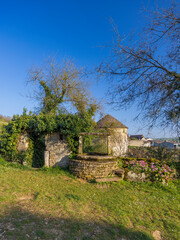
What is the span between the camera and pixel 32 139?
10.9m

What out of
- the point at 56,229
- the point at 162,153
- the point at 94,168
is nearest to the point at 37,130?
the point at 94,168

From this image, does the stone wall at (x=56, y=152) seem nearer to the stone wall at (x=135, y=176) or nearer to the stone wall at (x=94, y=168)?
the stone wall at (x=94, y=168)

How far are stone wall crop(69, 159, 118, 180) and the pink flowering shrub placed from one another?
1028 mm

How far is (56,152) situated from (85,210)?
18.4 feet

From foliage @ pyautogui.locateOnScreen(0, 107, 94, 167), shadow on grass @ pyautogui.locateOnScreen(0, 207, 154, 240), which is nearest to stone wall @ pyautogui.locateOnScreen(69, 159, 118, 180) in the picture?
foliage @ pyautogui.locateOnScreen(0, 107, 94, 167)

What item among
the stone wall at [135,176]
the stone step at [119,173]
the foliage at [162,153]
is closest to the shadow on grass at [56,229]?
the stone step at [119,173]

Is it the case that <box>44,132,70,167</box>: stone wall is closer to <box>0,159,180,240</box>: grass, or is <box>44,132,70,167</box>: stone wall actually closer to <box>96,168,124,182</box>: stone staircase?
<box>0,159,180,240</box>: grass

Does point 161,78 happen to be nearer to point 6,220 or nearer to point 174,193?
point 6,220

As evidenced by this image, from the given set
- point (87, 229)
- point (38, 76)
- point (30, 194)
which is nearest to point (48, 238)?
point (87, 229)

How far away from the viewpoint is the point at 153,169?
798 centimetres

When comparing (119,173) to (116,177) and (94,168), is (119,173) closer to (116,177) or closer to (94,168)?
(116,177)

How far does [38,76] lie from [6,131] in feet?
25.3

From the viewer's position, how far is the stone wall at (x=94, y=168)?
804cm

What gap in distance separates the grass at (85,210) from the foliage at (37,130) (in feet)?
9.28
